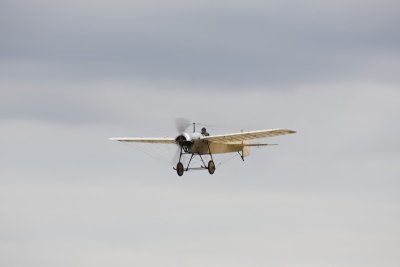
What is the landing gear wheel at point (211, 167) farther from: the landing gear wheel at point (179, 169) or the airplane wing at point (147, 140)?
the airplane wing at point (147, 140)

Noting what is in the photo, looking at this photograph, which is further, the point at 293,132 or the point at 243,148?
the point at 243,148

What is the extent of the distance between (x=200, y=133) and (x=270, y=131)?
21.0 ft

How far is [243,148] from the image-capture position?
115m

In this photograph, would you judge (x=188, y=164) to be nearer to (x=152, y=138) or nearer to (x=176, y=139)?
(x=176, y=139)

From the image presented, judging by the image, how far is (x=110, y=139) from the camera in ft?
380

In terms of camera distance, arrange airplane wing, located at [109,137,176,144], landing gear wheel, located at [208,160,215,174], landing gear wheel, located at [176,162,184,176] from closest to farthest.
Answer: landing gear wheel, located at [176,162,184,176] < landing gear wheel, located at [208,160,215,174] < airplane wing, located at [109,137,176,144]

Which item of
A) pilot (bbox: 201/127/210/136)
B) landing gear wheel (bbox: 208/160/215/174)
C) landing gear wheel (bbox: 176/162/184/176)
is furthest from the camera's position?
pilot (bbox: 201/127/210/136)

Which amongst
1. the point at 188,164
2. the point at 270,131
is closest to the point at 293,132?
the point at 270,131

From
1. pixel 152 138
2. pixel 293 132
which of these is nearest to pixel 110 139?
pixel 152 138

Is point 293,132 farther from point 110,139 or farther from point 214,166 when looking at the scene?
point 110,139

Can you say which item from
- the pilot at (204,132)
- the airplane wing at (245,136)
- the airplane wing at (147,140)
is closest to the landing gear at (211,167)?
the airplane wing at (245,136)

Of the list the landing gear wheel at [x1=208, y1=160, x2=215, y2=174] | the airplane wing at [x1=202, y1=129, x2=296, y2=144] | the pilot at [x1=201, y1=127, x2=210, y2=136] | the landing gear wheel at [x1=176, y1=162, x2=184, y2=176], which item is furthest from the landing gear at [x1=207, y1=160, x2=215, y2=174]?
the landing gear wheel at [x1=176, y1=162, x2=184, y2=176]

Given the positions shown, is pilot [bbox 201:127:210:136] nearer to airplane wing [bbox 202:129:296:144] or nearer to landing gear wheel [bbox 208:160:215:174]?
airplane wing [bbox 202:129:296:144]

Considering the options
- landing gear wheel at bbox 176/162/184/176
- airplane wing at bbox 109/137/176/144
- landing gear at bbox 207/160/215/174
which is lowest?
landing gear wheel at bbox 176/162/184/176
